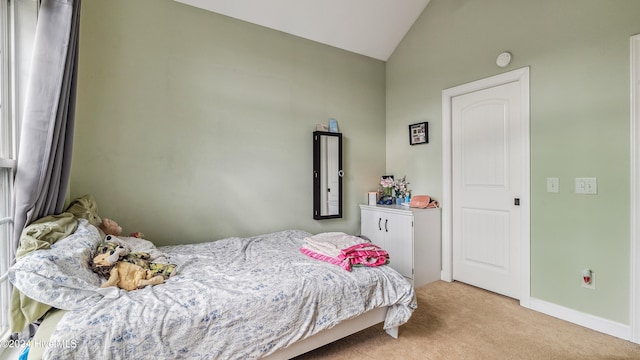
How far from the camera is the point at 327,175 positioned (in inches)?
133

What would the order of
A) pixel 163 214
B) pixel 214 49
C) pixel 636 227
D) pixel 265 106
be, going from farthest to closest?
pixel 265 106 → pixel 214 49 → pixel 163 214 → pixel 636 227

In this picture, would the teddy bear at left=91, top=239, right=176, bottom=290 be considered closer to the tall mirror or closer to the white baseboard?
the tall mirror

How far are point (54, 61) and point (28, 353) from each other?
4.81ft

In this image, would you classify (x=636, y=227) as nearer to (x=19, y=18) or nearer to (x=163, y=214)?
(x=163, y=214)

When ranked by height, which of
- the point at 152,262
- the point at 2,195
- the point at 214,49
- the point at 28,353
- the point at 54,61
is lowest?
the point at 28,353

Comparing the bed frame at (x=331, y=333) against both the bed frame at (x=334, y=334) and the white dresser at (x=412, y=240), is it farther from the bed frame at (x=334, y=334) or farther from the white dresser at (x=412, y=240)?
the white dresser at (x=412, y=240)

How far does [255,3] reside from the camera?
9.23 ft

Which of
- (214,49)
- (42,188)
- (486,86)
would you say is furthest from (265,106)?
(486,86)

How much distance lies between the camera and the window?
146 centimetres

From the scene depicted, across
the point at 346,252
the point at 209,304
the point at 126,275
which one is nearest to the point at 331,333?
the point at 346,252

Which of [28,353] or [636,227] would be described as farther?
[636,227]

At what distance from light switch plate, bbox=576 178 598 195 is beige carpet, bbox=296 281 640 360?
105 centimetres

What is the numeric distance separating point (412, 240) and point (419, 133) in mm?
1326

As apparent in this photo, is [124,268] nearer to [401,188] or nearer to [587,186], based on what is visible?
[401,188]
